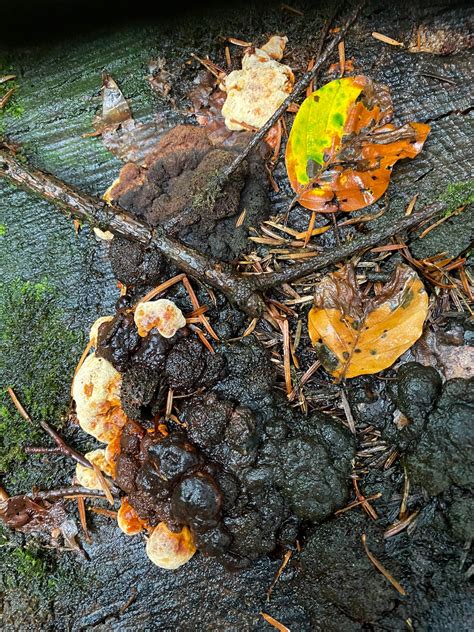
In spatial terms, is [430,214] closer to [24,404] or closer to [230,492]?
[230,492]

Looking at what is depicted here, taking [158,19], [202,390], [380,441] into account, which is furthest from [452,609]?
[158,19]

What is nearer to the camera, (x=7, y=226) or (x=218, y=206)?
(x=218, y=206)

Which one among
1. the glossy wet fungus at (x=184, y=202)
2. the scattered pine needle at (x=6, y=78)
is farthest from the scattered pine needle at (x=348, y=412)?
the scattered pine needle at (x=6, y=78)

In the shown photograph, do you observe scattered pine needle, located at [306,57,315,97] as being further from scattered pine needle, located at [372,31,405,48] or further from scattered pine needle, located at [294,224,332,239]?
scattered pine needle, located at [294,224,332,239]

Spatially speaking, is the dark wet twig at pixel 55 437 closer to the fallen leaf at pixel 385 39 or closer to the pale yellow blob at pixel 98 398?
the pale yellow blob at pixel 98 398

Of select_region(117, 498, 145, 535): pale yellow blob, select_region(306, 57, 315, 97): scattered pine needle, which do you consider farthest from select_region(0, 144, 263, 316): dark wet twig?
select_region(117, 498, 145, 535): pale yellow blob

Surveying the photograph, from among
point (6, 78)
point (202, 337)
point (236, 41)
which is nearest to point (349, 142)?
point (236, 41)

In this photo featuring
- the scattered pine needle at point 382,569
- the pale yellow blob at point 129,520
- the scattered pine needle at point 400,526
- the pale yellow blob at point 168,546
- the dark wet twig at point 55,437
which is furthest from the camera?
the dark wet twig at point 55,437

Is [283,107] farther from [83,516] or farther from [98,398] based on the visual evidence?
[83,516]
